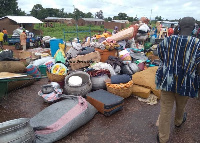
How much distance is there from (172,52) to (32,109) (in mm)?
2960

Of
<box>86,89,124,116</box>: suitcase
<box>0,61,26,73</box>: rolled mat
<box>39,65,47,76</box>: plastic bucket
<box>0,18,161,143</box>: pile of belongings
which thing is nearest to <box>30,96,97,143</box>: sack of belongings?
<box>0,18,161,143</box>: pile of belongings

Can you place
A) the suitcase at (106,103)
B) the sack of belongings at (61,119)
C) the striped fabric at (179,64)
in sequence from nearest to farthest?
the striped fabric at (179,64) → the sack of belongings at (61,119) → the suitcase at (106,103)

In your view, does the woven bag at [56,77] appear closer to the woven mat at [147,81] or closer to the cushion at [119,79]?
the cushion at [119,79]

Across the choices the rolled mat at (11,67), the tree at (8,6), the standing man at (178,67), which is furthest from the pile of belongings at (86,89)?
the tree at (8,6)

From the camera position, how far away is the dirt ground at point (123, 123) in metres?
2.75

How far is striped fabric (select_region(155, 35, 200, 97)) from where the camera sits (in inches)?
79.6

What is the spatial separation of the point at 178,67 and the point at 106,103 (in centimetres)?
156

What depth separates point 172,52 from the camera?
83.0 inches

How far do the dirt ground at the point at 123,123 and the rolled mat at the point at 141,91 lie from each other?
0.50 ft

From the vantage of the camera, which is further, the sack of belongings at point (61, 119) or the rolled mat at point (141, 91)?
the rolled mat at point (141, 91)

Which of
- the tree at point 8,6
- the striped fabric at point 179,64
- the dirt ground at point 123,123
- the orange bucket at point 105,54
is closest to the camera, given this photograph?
the striped fabric at point 179,64

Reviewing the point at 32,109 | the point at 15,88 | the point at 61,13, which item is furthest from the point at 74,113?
the point at 61,13

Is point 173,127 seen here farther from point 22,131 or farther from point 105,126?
point 22,131

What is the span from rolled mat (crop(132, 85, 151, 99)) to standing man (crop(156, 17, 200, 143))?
5.19 ft
